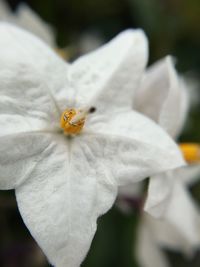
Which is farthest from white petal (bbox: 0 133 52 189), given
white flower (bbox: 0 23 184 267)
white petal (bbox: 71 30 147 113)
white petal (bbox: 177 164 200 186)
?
white petal (bbox: 177 164 200 186)

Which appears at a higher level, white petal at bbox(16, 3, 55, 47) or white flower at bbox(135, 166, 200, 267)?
white petal at bbox(16, 3, 55, 47)

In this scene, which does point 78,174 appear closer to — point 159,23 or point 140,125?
point 140,125

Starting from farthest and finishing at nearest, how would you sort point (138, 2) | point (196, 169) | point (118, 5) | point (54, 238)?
point (118, 5), point (138, 2), point (196, 169), point (54, 238)

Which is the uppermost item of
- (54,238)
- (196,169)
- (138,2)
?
(138,2)

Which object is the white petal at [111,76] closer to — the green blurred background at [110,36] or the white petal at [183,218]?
the white petal at [183,218]

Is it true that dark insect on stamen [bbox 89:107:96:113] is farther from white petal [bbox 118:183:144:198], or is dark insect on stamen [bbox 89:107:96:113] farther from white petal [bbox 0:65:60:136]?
white petal [bbox 118:183:144:198]

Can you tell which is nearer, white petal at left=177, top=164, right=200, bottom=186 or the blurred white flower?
the blurred white flower

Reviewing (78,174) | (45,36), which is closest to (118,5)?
(45,36)

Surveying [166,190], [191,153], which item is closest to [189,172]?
[191,153]

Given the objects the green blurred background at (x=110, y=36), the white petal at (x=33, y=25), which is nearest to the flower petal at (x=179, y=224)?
the green blurred background at (x=110, y=36)
